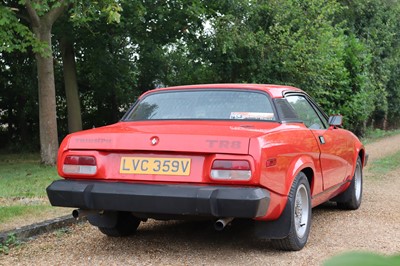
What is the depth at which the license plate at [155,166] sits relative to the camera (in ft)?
14.1

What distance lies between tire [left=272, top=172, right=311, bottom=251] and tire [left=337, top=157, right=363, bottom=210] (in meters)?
1.97

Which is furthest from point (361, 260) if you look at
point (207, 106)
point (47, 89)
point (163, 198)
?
point (47, 89)

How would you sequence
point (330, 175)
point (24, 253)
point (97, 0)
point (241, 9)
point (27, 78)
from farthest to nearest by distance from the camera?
point (27, 78) < point (241, 9) < point (97, 0) < point (330, 175) < point (24, 253)

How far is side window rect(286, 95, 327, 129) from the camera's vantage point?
18.6ft

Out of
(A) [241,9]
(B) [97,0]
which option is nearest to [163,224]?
(B) [97,0]

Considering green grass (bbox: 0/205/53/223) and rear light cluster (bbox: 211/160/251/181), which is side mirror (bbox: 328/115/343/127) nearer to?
rear light cluster (bbox: 211/160/251/181)

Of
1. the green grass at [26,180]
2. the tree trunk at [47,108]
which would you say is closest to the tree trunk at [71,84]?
the green grass at [26,180]

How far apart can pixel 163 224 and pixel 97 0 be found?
23.8ft

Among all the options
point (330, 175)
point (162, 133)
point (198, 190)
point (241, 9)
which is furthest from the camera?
point (241, 9)

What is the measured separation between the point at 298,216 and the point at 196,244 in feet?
3.36

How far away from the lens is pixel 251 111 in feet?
17.0

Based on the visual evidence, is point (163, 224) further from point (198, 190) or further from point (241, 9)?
point (241, 9)

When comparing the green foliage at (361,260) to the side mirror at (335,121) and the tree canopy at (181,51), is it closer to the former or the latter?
the side mirror at (335,121)

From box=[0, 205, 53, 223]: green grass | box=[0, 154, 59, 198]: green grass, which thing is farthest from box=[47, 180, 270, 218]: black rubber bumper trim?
box=[0, 154, 59, 198]: green grass
